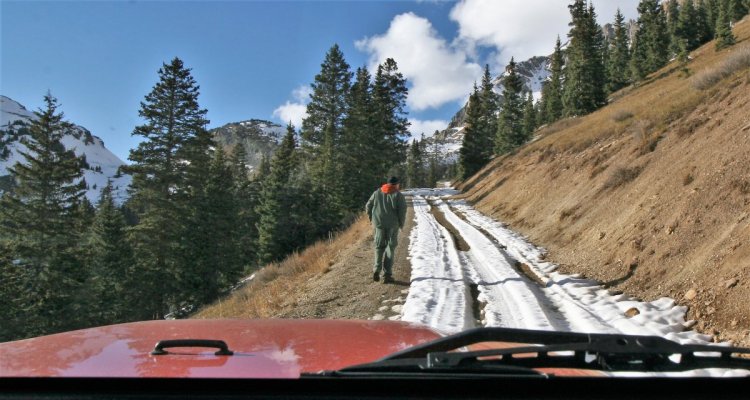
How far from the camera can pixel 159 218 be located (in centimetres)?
2814

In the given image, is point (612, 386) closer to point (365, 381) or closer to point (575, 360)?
point (575, 360)

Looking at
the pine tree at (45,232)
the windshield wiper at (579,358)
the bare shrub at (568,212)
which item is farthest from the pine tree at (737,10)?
the windshield wiper at (579,358)

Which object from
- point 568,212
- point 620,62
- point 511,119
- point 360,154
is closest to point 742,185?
point 568,212

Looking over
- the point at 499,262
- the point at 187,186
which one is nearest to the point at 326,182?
the point at 187,186

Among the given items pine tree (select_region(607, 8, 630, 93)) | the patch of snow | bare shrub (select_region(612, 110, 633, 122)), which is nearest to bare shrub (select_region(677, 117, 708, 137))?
the patch of snow

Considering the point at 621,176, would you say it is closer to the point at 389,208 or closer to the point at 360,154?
the point at 389,208

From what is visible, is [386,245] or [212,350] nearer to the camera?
[212,350]

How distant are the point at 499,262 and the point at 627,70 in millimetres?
62189

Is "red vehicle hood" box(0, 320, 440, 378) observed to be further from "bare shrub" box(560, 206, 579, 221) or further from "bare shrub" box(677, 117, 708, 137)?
"bare shrub" box(677, 117, 708, 137)

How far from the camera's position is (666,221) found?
9.40m

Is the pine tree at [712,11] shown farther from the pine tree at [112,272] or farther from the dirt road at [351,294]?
the pine tree at [112,272]

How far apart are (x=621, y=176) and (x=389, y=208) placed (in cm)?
828

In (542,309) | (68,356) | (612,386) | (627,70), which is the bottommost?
(542,309)

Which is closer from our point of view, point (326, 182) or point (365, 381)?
point (365, 381)
